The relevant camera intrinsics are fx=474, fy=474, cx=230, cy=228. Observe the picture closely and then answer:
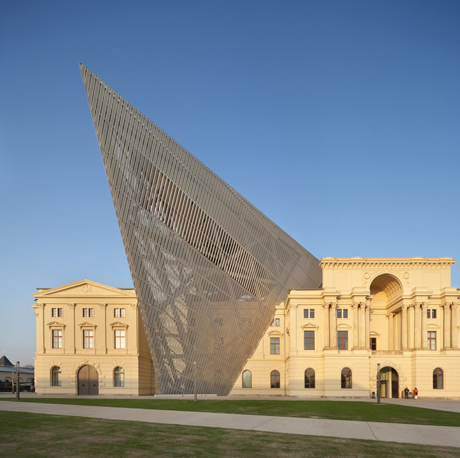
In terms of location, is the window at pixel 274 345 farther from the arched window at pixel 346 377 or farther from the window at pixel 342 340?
the arched window at pixel 346 377

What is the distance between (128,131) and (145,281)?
44.7 ft

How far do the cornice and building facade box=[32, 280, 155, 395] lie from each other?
89.7ft

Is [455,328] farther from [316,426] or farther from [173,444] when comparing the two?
[173,444]

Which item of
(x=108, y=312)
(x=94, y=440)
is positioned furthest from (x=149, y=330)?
(x=94, y=440)

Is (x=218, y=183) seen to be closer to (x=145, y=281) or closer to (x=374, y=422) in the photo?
(x=145, y=281)

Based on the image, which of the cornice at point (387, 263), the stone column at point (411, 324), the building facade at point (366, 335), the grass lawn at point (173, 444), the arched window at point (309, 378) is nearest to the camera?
the grass lawn at point (173, 444)

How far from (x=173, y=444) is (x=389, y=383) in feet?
161

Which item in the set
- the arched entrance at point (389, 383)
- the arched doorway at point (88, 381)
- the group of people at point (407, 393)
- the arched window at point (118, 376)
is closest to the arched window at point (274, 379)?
the arched entrance at point (389, 383)

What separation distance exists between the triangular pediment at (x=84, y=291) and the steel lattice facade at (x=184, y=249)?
1751cm

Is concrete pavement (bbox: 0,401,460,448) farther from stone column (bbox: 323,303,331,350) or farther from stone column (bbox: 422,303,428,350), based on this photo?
stone column (bbox: 422,303,428,350)

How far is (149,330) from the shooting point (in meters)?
45.9

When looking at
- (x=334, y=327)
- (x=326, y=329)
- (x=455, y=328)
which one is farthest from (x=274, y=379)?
(x=455, y=328)

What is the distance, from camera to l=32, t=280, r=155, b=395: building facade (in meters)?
62.9

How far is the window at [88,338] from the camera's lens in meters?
64.6
